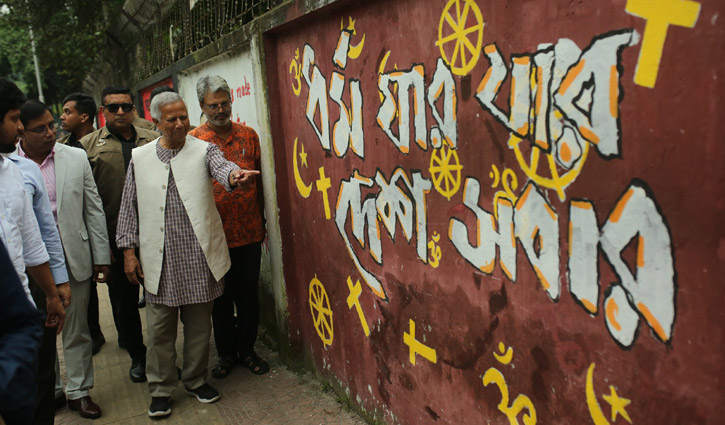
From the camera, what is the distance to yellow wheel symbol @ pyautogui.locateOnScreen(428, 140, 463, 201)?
A: 236 cm

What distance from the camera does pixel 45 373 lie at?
288 cm

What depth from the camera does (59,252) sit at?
123 inches

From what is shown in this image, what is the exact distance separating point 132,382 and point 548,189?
11.5 ft

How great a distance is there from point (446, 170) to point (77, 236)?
254 centimetres

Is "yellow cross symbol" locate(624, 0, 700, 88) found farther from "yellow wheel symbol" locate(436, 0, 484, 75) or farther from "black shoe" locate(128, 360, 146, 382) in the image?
"black shoe" locate(128, 360, 146, 382)

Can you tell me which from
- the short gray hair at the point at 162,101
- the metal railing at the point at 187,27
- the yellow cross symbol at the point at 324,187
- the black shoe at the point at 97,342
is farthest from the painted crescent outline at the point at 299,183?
the black shoe at the point at 97,342

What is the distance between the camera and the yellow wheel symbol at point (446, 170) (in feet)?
7.73

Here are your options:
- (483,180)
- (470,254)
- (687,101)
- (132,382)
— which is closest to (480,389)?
(470,254)

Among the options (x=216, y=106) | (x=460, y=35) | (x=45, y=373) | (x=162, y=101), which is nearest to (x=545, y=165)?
(x=460, y=35)

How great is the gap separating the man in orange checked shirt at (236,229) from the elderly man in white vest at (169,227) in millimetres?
284

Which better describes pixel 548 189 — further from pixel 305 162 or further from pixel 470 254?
pixel 305 162

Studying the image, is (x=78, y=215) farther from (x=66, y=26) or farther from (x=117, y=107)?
(x=66, y=26)

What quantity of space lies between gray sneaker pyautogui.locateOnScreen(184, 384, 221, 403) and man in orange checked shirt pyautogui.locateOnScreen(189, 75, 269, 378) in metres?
0.29

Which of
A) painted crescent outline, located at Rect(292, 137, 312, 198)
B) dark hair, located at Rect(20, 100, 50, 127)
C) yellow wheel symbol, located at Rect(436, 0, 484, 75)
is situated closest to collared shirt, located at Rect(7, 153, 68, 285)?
dark hair, located at Rect(20, 100, 50, 127)
